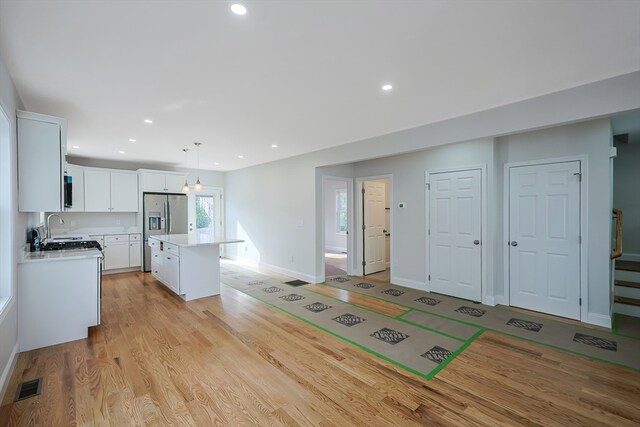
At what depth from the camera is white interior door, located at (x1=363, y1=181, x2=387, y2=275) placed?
627 centimetres

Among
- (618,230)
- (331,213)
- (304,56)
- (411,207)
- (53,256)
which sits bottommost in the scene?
(53,256)

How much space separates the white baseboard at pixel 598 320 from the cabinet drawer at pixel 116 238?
8.22 m

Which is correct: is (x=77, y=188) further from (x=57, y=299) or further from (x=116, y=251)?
(x=57, y=299)

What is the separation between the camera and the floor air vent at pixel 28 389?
2.26m

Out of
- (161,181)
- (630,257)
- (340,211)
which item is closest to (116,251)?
(161,181)

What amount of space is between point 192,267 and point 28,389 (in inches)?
94.4

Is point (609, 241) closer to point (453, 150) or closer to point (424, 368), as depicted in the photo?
point (453, 150)

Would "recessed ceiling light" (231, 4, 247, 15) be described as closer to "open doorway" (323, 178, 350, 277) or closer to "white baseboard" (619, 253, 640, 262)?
"white baseboard" (619, 253, 640, 262)

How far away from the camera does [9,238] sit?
261cm

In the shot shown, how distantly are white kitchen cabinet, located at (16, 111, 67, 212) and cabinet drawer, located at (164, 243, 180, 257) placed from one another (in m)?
1.71

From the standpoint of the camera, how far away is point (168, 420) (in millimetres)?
1980

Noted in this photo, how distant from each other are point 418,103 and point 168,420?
3619 millimetres

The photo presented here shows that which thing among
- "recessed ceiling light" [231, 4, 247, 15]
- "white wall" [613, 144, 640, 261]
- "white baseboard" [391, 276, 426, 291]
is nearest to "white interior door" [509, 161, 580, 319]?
"white baseboard" [391, 276, 426, 291]

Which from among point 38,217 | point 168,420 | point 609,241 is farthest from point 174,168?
point 609,241
